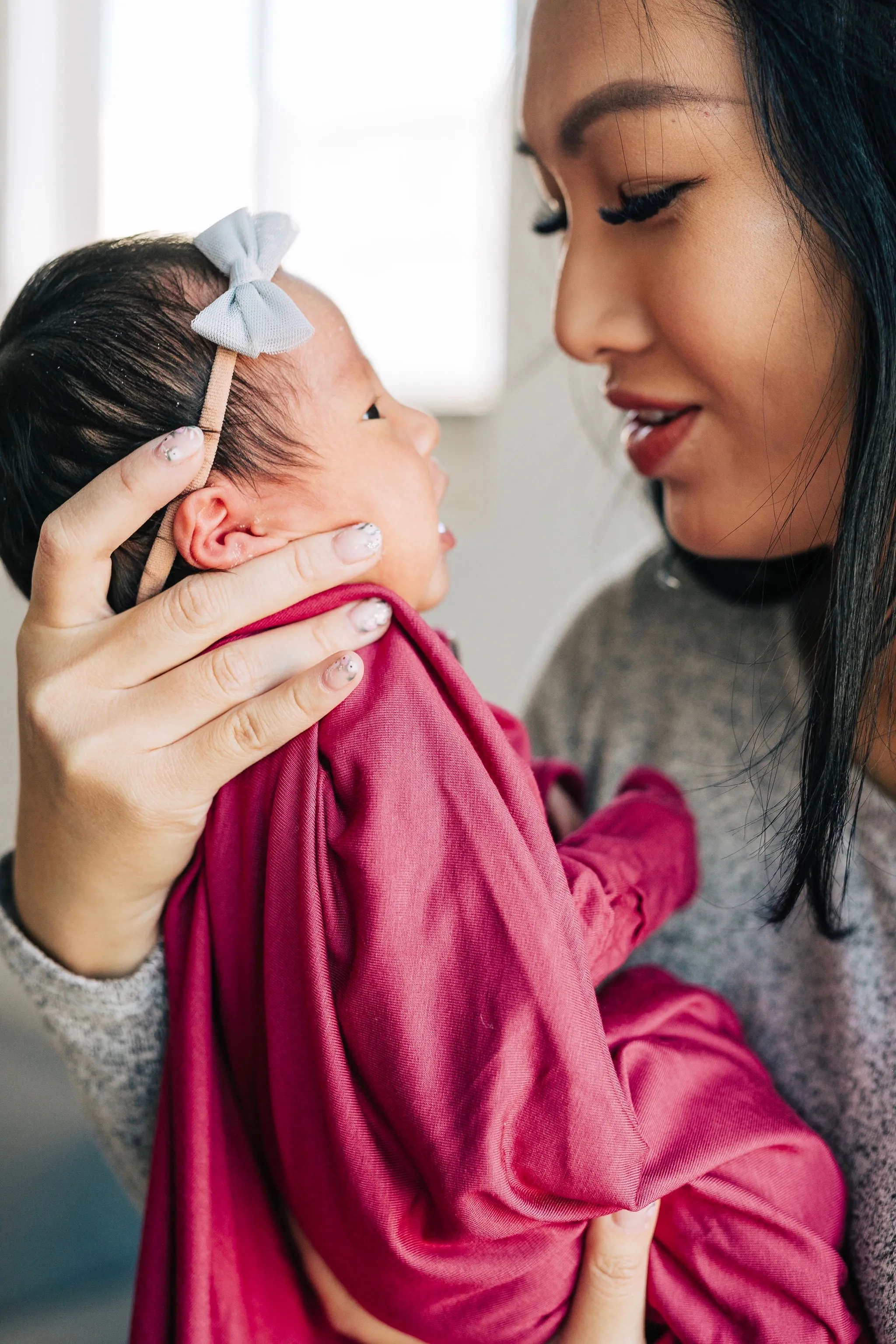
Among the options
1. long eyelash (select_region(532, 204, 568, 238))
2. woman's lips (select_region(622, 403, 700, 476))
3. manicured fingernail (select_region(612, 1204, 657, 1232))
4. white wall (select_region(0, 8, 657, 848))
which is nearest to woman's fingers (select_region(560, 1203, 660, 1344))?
manicured fingernail (select_region(612, 1204, 657, 1232))

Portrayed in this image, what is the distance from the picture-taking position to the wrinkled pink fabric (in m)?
0.62

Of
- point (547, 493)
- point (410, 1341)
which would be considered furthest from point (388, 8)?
point (410, 1341)

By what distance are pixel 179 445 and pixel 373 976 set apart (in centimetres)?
35

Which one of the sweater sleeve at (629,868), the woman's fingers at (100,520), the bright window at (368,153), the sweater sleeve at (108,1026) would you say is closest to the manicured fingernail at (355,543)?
the woman's fingers at (100,520)

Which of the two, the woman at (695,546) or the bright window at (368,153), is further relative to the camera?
the bright window at (368,153)

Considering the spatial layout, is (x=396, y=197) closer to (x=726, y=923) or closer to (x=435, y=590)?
(x=435, y=590)

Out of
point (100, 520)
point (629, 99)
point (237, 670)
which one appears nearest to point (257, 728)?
point (237, 670)

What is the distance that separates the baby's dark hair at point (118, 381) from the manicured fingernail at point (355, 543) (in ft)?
0.21

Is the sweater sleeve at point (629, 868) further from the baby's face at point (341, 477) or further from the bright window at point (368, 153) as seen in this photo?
the bright window at point (368, 153)

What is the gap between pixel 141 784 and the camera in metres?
0.71

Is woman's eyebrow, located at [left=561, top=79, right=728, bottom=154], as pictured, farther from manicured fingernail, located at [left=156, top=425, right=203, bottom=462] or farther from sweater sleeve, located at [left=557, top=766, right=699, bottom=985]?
sweater sleeve, located at [left=557, top=766, right=699, bottom=985]

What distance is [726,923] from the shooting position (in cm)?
101

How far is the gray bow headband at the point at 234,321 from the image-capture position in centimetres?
68

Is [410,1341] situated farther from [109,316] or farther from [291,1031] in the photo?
[109,316]
